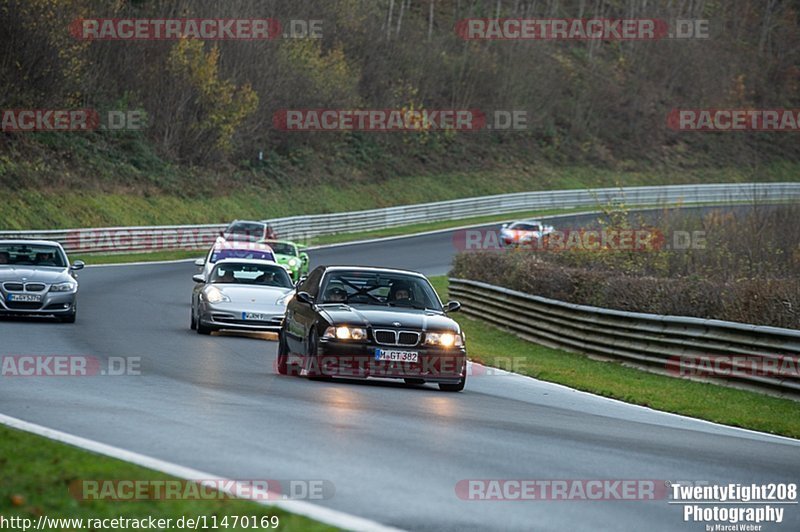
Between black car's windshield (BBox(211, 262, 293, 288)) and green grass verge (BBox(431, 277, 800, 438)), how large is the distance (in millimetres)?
3718

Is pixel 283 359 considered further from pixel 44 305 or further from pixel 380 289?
pixel 44 305

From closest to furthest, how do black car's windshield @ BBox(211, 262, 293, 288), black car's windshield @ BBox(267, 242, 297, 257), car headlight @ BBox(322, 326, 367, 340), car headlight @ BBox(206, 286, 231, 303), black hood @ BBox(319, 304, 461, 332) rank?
car headlight @ BBox(322, 326, 367, 340), black hood @ BBox(319, 304, 461, 332), car headlight @ BBox(206, 286, 231, 303), black car's windshield @ BBox(211, 262, 293, 288), black car's windshield @ BBox(267, 242, 297, 257)

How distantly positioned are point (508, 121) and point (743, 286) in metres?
65.3

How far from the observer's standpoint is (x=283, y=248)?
38875 millimetres

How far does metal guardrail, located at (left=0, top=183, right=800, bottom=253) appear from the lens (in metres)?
46.3

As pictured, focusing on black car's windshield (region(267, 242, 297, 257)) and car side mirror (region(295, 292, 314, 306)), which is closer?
car side mirror (region(295, 292, 314, 306))

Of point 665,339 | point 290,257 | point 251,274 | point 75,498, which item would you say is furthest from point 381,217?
point 75,498

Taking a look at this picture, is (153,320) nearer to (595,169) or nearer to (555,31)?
(595,169)

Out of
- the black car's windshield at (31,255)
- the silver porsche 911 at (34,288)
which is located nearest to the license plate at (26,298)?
the silver porsche 911 at (34,288)

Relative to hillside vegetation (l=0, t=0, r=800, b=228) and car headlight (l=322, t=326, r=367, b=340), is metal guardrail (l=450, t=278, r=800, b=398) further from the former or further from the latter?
hillside vegetation (l=0, t=0, r=800, b=228)

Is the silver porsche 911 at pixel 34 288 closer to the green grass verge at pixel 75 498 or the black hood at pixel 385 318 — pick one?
the black hood at pixel 385 318

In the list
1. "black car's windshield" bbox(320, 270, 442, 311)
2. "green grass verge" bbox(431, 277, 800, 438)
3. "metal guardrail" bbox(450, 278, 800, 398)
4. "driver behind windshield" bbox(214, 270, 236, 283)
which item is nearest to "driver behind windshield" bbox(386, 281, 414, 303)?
"black car's windshield" bbox(320, 270, 442, 311)

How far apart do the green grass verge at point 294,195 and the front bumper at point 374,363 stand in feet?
110

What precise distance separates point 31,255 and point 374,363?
11.1 m
